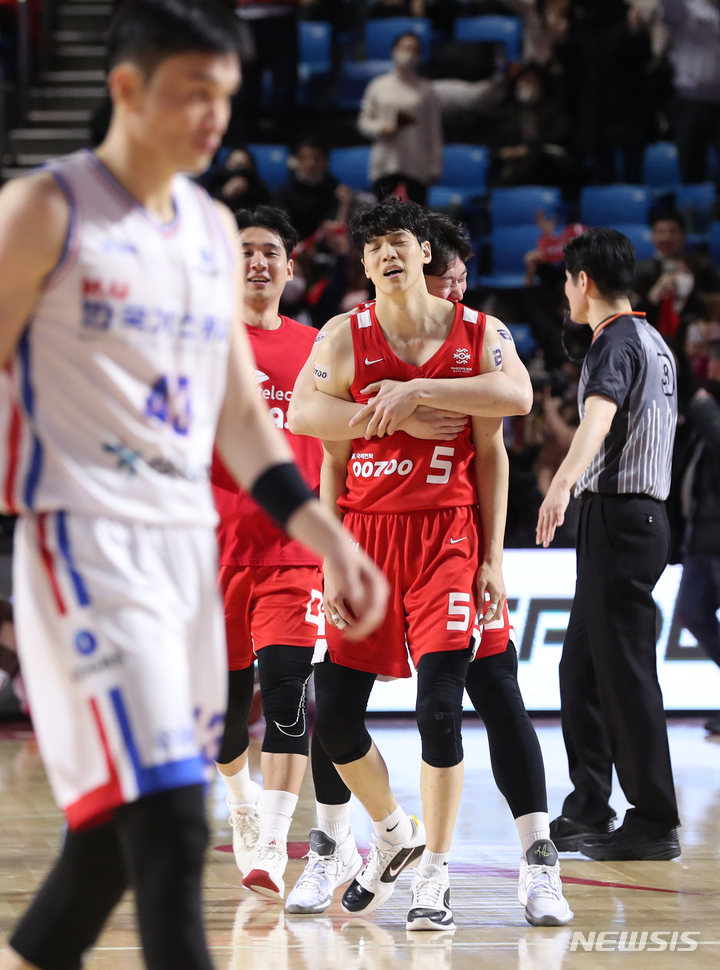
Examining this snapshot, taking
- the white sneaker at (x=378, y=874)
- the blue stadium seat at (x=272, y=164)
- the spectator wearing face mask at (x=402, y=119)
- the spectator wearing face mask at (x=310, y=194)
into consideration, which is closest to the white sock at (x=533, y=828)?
the white sneaker at (x=378, y=874)

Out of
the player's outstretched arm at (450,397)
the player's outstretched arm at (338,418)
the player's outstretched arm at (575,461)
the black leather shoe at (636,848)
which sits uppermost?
the player's outstretched arm at (450,397)

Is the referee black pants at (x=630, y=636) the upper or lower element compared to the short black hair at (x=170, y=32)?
lower

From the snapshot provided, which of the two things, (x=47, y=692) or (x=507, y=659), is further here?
(x=507, y=659)

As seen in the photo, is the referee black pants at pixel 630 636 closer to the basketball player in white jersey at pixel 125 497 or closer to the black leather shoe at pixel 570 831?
the black leather shoe at pixel 570 831

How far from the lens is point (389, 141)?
12.2 meters

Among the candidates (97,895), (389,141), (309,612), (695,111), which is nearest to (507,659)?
(309,612)

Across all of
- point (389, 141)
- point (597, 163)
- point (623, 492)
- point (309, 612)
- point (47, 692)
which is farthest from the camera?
point (597, 163)

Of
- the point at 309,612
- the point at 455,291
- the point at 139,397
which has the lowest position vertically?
the point at 309,612

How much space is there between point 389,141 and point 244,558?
851cm

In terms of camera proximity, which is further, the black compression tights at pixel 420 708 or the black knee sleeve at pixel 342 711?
the black knee sleeve at pixel 342 711

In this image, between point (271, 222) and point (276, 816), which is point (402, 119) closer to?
point (271, 222)

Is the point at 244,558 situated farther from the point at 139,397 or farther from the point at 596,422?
the point at 139,397

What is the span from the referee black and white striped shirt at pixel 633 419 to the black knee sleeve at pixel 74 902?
3074 mm

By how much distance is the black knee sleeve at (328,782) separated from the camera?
432cm
